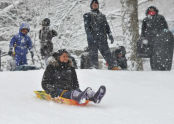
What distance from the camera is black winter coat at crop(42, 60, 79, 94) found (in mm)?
4176

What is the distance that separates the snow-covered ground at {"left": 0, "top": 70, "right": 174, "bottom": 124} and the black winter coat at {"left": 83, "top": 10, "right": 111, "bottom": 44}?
0.77 meters

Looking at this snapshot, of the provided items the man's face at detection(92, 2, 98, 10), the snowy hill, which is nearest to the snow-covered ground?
the man's face at detection(92, 2, 98, 10)

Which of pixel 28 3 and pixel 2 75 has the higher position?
pixel 28 3

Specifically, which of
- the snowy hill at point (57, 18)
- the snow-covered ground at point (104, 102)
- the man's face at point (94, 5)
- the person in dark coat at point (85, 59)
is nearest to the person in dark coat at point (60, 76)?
the snow-covered ground at point (104, 102)

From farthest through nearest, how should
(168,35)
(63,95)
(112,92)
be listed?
(168,35) < (112,92) < (63,95)

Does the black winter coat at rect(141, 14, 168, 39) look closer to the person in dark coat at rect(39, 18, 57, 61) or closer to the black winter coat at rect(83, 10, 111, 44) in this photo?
the black winter coat at rect(83, 10, 111, 44)

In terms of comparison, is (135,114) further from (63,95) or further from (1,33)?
(1,33)

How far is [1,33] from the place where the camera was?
40.8ft

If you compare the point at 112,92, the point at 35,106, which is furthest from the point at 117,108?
the point at 112,92

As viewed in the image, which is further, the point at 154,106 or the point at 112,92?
the point at 112,92

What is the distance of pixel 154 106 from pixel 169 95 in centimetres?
80

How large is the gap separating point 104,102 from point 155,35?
283 centimetres

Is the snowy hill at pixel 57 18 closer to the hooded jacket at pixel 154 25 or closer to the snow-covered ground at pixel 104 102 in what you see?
the hooded jacket at pixel 154 25

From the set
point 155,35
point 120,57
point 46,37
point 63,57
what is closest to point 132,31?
point 120,57
